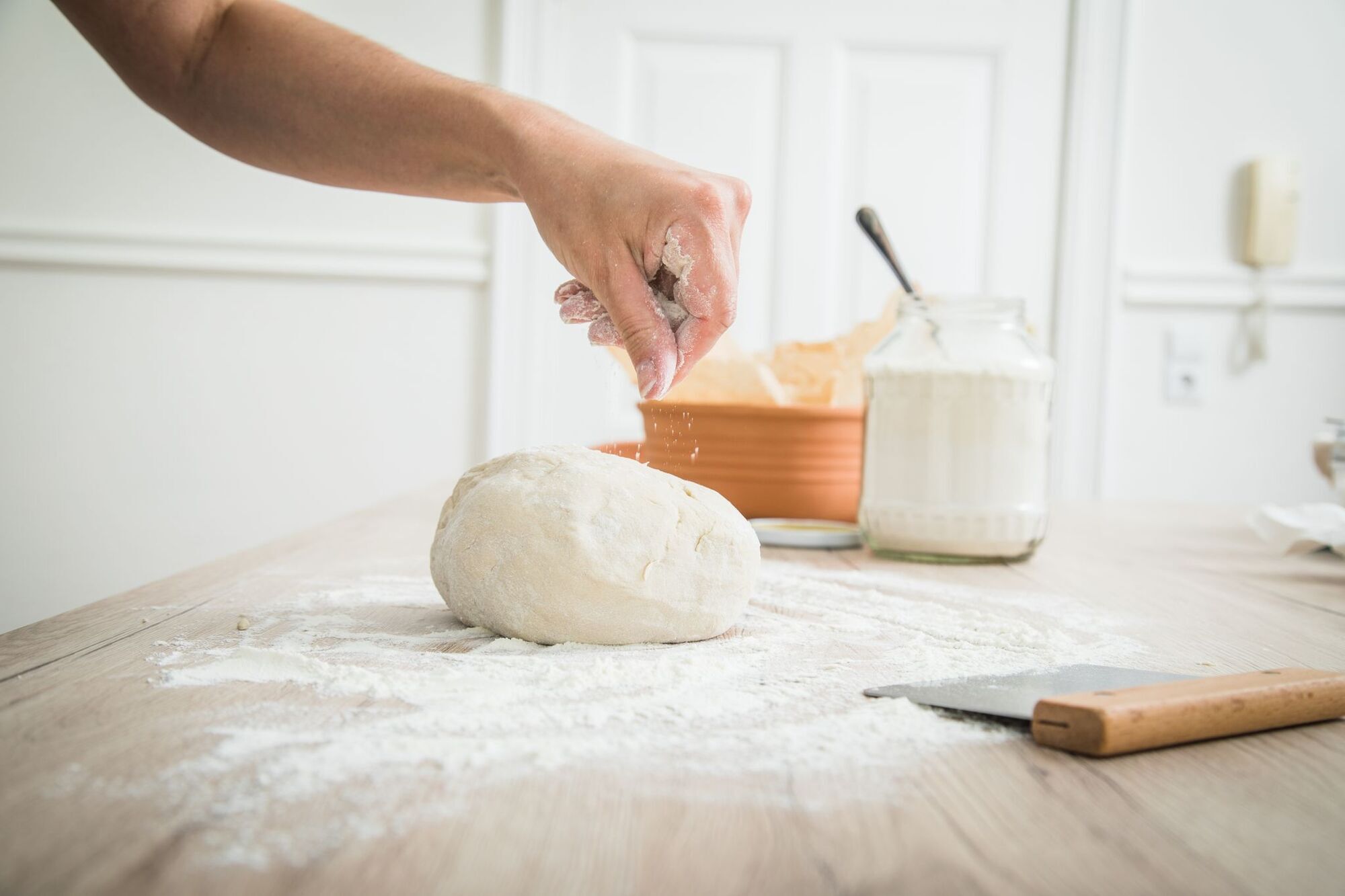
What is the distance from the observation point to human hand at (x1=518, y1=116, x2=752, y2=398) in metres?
0.71

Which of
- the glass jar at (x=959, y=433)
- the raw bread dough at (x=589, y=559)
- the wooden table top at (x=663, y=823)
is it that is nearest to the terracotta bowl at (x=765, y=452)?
the glass jar at (x=959, y=433)

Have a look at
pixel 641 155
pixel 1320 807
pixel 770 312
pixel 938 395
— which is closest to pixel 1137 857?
pixel 1320 807

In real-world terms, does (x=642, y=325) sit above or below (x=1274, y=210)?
below

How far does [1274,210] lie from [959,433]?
1896 millimetres

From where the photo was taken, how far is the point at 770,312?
2.44m

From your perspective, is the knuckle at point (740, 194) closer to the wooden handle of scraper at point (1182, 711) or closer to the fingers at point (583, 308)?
the fingers at point (583, 308)

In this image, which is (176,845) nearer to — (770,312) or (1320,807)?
(1320,807)

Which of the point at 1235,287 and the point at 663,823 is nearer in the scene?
the point at 663,823

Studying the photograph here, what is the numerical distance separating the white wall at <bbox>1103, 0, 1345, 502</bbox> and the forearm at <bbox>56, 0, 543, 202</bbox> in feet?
6.61

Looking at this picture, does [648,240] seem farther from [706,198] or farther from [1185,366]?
[1185,366]

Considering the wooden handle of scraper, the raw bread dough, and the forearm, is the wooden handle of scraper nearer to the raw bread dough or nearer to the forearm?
the raw bread dough

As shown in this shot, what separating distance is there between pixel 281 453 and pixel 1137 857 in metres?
2.28

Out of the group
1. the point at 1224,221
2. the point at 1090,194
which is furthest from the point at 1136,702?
the point at 1224,221

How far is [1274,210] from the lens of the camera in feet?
7.86
